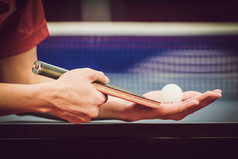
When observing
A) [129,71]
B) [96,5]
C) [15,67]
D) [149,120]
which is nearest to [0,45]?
[15,67]

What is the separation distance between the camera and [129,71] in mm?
1685

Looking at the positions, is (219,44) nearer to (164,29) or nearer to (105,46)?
(164,29)

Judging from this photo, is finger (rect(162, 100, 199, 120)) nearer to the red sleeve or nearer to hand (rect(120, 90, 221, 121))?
hand (rect(120, 90, 221, 121))

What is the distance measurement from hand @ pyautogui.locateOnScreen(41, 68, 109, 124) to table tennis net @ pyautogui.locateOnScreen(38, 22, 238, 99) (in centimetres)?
82

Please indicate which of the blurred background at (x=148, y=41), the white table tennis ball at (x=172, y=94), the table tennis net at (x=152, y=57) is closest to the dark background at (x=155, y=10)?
the blurred background at (x=148, y=41)

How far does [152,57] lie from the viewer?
168 centimetres

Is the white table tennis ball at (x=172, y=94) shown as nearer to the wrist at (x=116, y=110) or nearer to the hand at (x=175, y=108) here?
the hand at (x=175, y=108)

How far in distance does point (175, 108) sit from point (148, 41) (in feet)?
3.53

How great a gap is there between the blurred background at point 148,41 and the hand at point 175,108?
0.62 m

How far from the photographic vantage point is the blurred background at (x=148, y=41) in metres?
1.62
